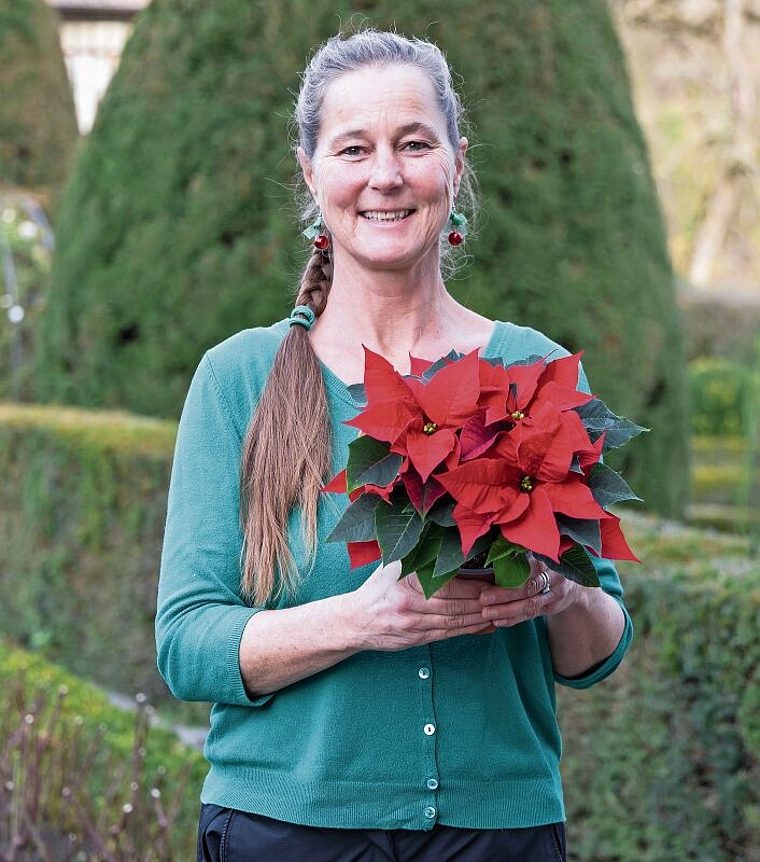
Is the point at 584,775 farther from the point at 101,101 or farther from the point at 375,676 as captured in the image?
the point at 101,101

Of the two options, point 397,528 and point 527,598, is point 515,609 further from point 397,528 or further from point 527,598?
point 397,528

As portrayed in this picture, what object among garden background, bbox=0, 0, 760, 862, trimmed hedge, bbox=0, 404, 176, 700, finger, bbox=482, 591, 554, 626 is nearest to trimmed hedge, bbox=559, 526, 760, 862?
garden background, bbox=0, 0, 760, 862

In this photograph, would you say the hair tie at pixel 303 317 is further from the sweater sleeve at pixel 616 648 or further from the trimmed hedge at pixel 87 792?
the trimmed hedge at pixel 87 792

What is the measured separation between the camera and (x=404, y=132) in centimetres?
185

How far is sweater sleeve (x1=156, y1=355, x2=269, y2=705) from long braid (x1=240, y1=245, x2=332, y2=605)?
0.07ft

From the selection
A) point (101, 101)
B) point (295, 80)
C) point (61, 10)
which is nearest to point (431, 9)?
point (295, 80)

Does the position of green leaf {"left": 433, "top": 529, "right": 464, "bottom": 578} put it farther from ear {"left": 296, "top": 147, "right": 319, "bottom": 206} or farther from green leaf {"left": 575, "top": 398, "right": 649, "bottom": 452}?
ear {"left": 296, "top": 147, "right": 319, "bottom": 206}

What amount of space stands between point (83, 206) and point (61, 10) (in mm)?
17167

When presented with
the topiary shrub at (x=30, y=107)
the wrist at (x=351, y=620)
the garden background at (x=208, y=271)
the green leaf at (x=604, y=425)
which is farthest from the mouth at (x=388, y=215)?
the topiary shrub at (x=30, y=107)

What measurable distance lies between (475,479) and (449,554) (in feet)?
0.30

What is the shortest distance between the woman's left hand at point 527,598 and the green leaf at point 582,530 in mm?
73

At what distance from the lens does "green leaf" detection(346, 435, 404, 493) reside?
149 centimetres

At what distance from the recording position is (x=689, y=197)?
960 inches

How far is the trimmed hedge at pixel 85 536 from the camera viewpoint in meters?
5.07
